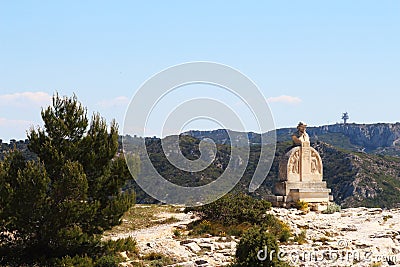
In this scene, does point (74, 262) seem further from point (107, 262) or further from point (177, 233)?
point (177, 233)

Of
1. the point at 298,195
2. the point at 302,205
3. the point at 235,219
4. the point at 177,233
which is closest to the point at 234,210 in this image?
the point at 235,219

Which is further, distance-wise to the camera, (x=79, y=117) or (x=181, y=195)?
(x=181, y=195)

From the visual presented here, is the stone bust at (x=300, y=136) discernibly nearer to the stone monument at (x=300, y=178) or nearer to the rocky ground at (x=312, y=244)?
the stone monument at (x=300, y=178)

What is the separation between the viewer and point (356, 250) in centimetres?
1505

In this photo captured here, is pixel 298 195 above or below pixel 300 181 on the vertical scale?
below

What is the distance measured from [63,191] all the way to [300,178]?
15017 mm

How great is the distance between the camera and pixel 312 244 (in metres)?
16.0

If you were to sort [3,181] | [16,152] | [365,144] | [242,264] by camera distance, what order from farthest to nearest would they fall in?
[365,144] → [16,152] → [3,181] → [242,264]

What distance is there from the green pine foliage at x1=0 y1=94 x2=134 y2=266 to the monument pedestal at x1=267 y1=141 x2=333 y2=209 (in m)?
11.6

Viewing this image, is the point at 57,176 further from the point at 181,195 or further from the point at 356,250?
the point at 181,195

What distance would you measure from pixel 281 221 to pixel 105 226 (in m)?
7.62

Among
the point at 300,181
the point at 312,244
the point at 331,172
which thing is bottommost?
the point at 312,244

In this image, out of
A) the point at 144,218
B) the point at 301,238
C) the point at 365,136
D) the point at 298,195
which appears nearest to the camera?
the point at 301,238

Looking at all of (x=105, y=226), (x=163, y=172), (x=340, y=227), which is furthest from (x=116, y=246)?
(x=163, y=172)
